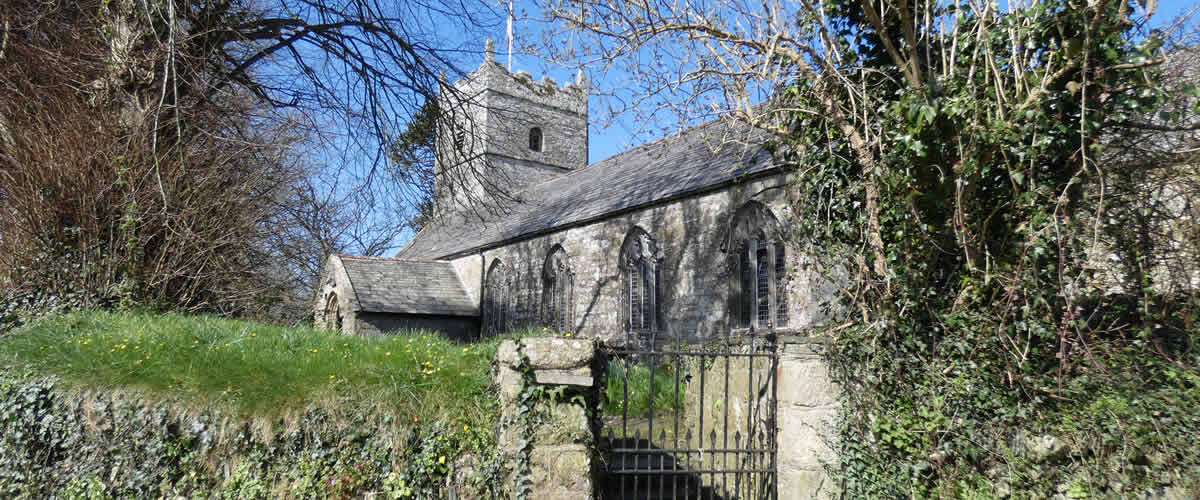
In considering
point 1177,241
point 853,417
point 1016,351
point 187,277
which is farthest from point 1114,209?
point 187,277

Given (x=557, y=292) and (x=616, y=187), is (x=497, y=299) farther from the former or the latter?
(x=616, y=187)

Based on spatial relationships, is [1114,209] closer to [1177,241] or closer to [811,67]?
[1177,241]

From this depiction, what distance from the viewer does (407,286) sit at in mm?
19594

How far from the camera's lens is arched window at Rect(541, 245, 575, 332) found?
57.8 feet

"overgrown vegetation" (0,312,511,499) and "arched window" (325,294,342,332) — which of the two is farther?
"arched window" (325,294,342,332)

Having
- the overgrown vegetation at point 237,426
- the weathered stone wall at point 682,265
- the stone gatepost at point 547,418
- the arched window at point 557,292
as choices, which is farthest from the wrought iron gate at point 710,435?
the arched window at point 557,292

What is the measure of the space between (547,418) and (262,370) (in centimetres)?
238

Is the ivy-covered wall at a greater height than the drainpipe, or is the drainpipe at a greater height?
the drainpipe

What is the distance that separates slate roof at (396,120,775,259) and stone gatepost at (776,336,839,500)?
2.70 m

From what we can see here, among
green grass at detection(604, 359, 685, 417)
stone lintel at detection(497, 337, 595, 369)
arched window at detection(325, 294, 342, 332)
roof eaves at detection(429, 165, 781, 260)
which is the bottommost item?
green grass at detection(604, 359, 685, 417)

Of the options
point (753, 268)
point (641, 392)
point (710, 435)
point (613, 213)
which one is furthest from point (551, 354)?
point (613, 213)

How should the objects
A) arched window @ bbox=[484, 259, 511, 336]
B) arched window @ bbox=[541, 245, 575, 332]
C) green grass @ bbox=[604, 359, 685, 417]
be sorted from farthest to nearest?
arched window @ bbox=[484, 259, 511, 336] < arched window @ bbox=[541, 245, 575, 332] < green grass @ bbox=[604, 359, 685, 417]

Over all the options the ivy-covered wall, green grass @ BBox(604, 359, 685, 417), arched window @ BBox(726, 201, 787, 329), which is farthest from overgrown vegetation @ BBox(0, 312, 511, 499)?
arched window @ BBox(726, 201, 787, 329)

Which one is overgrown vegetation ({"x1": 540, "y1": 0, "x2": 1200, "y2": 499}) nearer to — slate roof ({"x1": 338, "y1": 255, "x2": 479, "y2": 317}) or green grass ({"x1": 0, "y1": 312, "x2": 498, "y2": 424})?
green grass ({"x1": 0, "y1": 312, "x2": 498, "y2": 424})
